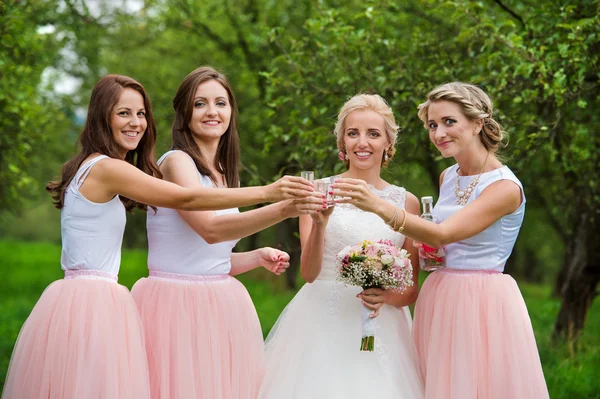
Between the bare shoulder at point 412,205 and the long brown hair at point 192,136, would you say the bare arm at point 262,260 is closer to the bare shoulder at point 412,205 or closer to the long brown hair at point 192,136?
the long brown hair at point 192,136

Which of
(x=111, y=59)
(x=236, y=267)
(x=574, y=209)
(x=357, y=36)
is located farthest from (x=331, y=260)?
(x=111, y=59)

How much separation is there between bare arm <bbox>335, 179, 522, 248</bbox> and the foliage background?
5.18 ft

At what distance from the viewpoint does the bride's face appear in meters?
4.97

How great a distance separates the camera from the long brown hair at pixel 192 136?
4.80 meters

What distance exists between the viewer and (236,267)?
200 inches

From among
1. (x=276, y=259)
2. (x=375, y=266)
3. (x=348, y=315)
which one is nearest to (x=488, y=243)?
(x=375, y=266)

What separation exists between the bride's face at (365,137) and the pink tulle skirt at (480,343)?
910 millimetres

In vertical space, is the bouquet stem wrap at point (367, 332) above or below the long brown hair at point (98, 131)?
below

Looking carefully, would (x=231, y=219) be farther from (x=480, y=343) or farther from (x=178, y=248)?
(x=480, y=343)

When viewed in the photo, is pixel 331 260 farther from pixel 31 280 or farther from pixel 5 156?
pixel 31 280

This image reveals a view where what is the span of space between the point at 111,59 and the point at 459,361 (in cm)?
1937

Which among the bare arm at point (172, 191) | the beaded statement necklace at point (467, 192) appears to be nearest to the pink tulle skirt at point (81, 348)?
the bare arm at point (172, 191)

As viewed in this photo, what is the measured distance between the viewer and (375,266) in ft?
14.5

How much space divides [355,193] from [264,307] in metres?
9.47
